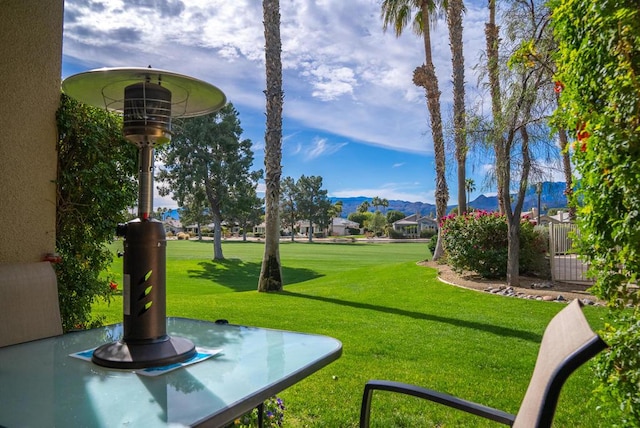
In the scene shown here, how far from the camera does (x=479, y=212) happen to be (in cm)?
1120

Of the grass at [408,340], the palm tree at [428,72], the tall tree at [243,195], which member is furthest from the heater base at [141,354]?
the tall tree at [243,195]

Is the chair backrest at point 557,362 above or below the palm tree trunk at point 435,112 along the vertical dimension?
below

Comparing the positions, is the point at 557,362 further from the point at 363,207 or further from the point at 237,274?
the point at 363,207

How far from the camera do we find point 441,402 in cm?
162

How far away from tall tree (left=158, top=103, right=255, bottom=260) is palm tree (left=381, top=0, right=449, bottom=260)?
1140 centimetres

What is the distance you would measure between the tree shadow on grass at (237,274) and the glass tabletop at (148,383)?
13300mm

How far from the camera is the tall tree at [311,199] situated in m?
59.9

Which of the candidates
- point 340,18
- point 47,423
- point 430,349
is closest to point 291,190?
point 340,18

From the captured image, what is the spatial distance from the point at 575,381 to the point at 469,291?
17.1 ft

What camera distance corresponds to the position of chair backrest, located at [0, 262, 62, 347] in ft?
7.30

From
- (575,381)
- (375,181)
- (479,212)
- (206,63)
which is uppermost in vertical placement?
(375,181)

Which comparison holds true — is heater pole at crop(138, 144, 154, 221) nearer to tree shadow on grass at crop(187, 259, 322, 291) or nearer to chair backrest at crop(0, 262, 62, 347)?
chair backrest at crop(0, 262, 62, 347)

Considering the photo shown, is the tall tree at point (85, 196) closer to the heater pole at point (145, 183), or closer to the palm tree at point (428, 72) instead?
the heater pole at point (145, 183)

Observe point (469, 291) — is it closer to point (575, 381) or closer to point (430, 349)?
point (430, 349)
